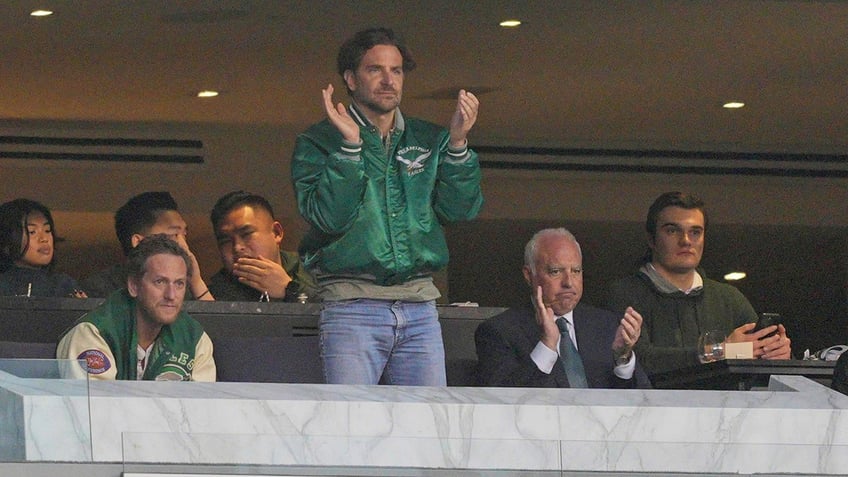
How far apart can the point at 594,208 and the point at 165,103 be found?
9.75ft

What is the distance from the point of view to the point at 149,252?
5449 millimetres

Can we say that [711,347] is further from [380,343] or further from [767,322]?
[380,343]

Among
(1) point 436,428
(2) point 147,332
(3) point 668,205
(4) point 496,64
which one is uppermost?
(4) point 496,64

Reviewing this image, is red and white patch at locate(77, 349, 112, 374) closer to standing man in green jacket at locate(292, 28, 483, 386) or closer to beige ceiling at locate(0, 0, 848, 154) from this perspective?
standing man in green jacket at locate(292, 28, 483, 386)

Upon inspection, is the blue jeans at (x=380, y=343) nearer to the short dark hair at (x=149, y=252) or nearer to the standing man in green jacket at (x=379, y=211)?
the standing man in green jacket at (x=379, y=211)

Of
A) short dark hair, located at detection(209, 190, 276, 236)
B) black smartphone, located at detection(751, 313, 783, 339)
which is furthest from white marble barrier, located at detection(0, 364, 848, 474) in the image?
short dark hair, located at detection(209, 190, 276, 236)

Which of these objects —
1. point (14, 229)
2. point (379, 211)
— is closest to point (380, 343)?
point (379, 211)

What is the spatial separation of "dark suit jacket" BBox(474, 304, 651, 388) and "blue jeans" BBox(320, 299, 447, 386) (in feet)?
1.40

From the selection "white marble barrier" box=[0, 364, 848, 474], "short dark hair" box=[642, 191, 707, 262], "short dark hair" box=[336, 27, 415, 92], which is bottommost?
"white marble barrier" box=[0, 364, 848, 474]

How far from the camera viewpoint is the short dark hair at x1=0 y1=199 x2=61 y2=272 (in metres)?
7.12

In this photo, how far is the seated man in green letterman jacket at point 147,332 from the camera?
16.9 ft

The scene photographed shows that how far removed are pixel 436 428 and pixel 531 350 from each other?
1.65 metres

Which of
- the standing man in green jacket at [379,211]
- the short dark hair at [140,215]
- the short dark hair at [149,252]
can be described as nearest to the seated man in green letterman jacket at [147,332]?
the short dark hair at [149,252]

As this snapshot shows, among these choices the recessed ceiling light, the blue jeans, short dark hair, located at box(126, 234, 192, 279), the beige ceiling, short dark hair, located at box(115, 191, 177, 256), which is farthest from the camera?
the recessed ceiling light
